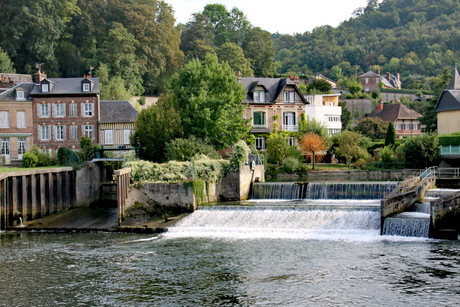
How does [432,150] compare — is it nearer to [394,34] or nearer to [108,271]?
[108,271]

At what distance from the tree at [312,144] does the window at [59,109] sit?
21.9 m

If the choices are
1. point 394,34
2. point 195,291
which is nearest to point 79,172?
point 195,291

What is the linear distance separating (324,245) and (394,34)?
513ft

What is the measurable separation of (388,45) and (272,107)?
10619cm

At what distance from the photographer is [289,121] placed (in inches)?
2467

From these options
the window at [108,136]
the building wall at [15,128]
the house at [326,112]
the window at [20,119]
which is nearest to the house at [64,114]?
the building wall at [15,128]

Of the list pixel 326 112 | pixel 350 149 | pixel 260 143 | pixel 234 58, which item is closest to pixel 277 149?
pixel 260 143

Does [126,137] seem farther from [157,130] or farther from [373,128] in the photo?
[373,128]

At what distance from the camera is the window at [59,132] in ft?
179

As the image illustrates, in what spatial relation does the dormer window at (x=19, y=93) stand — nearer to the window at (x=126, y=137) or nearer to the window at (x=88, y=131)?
the window at (x=88, y=131)

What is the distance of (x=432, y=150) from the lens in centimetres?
5000

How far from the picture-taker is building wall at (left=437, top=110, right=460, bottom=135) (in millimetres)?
58312

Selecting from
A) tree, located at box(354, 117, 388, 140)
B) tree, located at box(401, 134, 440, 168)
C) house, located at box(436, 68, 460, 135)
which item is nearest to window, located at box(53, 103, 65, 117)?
tree, located at box(401, 134, 440, 168)

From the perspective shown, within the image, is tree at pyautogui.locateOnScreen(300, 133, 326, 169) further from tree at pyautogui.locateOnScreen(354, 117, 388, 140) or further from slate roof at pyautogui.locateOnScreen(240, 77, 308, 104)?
tree at pyautogui.locateOnScreen(354, 117, 388, 140)
